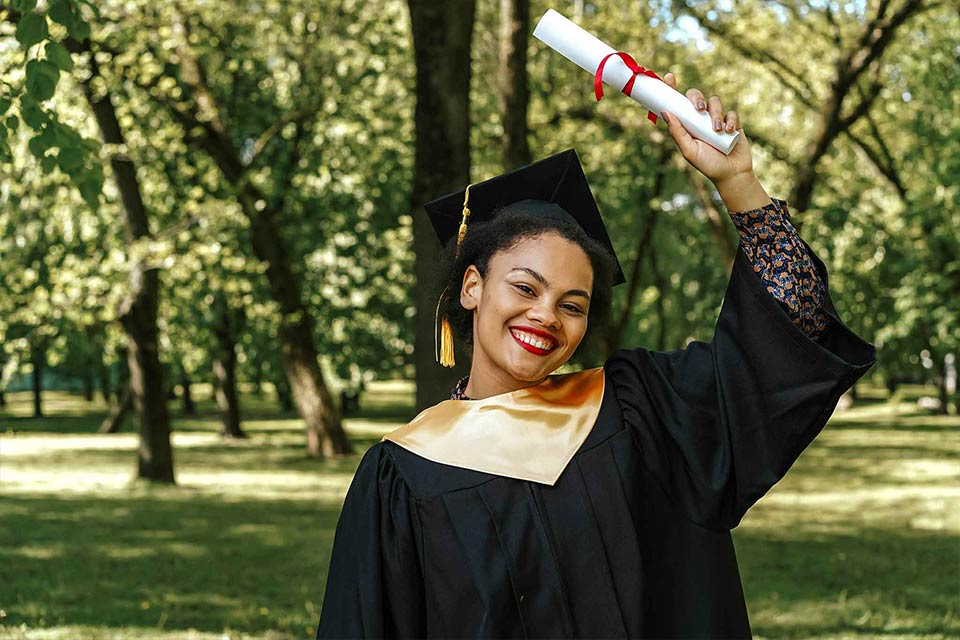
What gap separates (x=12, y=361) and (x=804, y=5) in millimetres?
10914

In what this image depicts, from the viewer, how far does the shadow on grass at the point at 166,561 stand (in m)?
7.75

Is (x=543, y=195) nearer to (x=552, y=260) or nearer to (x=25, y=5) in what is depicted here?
(x=552, y=260)

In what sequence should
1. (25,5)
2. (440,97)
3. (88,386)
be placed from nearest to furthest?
(25,5) → (440,97) → (88,386)

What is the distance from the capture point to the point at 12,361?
1484 cm

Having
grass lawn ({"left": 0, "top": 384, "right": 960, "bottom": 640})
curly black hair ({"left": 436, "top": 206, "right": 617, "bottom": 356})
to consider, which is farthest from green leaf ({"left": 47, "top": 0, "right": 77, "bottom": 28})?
grass lawn ({"left": 0, "top": 384, "right": 960, "bottom": 640})

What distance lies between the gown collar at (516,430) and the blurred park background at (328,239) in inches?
20.2

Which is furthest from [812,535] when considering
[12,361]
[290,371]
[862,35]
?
[12,361]

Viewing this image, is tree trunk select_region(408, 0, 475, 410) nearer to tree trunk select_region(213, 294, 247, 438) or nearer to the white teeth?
the white teeth

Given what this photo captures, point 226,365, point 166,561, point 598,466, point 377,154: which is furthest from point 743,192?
point 226,365

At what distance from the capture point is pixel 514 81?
9.23 m

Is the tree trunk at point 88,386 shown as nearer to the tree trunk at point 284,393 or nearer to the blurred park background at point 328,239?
the tree trunk at point 284,393

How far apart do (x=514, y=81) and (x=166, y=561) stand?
485 cm

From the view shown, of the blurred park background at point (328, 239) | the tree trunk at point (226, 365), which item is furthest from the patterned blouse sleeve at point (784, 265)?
the tree trunk at point (226, 365)

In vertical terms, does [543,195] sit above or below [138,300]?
above
